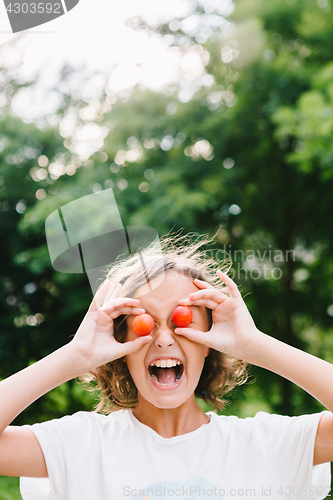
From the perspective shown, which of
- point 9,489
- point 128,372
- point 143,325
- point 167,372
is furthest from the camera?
point 9,489

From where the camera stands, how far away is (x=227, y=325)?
1618 millimetres

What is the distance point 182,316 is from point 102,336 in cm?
31

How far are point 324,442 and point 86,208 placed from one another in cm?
325

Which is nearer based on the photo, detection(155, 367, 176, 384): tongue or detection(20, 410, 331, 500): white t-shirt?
detection(20, 410, 331, 500): white t-shirt

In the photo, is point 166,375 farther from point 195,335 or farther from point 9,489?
point 9,489

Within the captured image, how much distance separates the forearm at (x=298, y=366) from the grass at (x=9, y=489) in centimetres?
350

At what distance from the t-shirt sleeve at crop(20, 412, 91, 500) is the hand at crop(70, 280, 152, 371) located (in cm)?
24

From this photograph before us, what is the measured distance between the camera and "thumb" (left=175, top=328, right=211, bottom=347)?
156 centimetres

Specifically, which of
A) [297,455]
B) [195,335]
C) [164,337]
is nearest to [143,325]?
[164,337]

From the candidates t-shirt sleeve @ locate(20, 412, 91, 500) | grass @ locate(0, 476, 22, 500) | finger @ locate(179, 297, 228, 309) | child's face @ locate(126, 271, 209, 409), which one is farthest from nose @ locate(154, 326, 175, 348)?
grass @ locate(0, 476, 22, 500)

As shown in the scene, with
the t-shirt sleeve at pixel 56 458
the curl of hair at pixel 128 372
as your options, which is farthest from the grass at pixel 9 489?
the t-shirt sleeve at pixel 56 458

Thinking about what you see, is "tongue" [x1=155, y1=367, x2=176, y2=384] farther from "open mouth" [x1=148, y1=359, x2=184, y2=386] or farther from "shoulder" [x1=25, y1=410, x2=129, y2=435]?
"shoulder" [x1=25, y1=410, x2=129, y2=435]

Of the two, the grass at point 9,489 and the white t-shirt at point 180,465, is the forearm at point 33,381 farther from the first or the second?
the grass at point 9,489

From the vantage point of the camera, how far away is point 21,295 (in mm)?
6293
